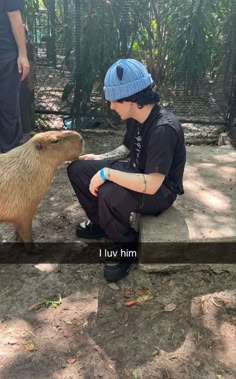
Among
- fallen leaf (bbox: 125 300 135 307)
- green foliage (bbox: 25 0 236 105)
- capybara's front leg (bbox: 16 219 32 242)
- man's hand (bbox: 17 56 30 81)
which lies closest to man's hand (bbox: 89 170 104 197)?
capybara's front leg (bbox: 16 219 32 242)

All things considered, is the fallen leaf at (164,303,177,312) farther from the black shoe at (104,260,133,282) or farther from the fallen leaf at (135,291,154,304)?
the black shoe at (104,260,133,282)

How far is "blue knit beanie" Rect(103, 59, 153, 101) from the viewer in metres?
2.34

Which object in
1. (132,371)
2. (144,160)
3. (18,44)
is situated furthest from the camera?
(18,44)

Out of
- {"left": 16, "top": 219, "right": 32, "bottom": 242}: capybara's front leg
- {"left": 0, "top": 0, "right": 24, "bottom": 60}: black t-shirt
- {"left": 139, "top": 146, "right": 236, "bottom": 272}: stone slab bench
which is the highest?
{"left": 0, "top": 0, "right": 24, "bottom": 60}: black t-shirt

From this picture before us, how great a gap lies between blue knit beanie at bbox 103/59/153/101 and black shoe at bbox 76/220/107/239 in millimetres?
1146

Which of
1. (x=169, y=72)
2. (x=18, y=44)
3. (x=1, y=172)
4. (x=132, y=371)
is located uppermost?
(x=18, y=44)

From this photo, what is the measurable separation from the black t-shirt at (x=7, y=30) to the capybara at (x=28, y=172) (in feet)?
4.12

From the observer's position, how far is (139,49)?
5.52 meters

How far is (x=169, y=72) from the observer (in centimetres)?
545

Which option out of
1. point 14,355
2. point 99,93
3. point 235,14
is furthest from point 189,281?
point 235,14

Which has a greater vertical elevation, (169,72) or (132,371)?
(169,72)

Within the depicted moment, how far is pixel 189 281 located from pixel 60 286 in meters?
0.87

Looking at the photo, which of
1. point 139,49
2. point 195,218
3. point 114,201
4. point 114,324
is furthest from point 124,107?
point 139,49

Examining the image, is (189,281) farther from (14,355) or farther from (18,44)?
(18,44)
